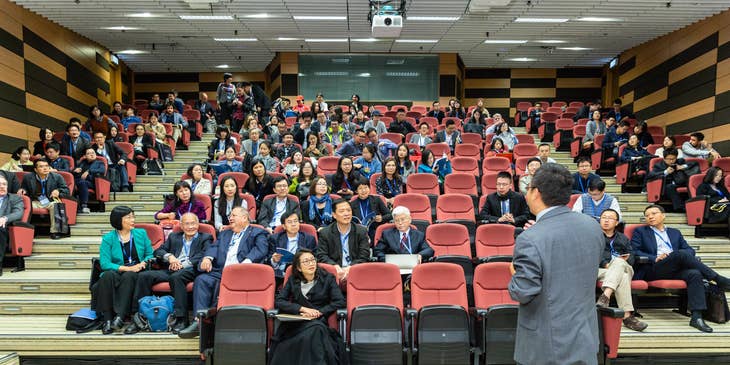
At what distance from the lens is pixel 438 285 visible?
166 inches

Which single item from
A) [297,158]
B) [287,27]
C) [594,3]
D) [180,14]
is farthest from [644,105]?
[180,14]

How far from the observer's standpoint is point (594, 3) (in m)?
9.71

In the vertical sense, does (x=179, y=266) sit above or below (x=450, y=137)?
below

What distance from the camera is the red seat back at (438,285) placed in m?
4.18

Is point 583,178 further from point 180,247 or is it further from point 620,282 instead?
point 180,247

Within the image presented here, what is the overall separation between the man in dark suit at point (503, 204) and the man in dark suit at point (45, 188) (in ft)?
15.6

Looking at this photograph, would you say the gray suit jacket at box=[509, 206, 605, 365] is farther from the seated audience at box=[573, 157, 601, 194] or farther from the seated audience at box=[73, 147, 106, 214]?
the seated audience at box=[73, 147, 106, 214]

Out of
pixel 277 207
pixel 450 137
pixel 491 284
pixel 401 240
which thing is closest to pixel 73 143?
Answer: pixel 277 207

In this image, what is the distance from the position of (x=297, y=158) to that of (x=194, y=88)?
433 inches

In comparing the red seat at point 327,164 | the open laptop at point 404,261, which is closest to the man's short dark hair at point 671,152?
the red seat at point 327,164

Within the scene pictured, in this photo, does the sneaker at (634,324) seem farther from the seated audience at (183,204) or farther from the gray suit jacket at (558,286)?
the seated audience at (183,204)

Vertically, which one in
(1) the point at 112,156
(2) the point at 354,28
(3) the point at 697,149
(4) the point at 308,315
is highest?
(2) the point at 354,28

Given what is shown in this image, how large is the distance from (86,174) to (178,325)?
11.6 ft

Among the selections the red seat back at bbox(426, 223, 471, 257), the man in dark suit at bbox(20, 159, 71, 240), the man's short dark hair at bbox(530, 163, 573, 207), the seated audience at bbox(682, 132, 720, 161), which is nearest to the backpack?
the red seat back at bbox(426, 223, 471, 257)
